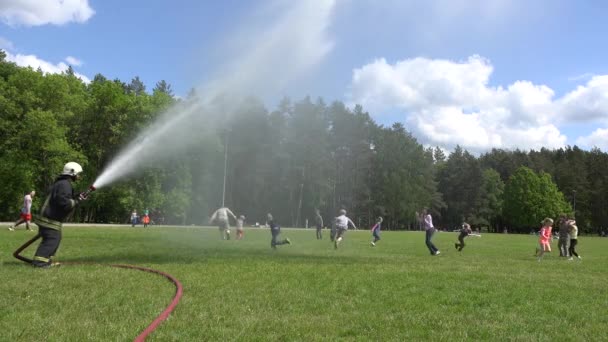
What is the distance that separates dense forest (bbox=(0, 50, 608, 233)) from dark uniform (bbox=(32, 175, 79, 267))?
1496cm

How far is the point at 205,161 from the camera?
58.1 meters

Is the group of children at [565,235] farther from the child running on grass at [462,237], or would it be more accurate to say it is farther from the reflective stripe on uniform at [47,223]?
the reflective stripe on uniform at [47,223]

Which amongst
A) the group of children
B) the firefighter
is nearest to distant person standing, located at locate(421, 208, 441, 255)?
the group of children

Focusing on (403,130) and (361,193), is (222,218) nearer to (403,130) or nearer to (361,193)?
(361,193)

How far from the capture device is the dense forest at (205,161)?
51.0m

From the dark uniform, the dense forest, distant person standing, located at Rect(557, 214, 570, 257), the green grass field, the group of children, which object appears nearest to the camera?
the green grass field

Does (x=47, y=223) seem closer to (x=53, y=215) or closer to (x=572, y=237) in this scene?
(x=53, y=215)

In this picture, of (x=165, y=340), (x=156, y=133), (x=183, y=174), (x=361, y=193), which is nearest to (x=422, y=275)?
(x=165, y=340)

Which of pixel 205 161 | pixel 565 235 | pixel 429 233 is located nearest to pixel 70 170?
pixel 429 233

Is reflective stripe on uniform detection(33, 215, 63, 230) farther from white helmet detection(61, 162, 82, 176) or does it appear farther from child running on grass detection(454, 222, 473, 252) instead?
child running on grass detection(454, 222, 473, 252)

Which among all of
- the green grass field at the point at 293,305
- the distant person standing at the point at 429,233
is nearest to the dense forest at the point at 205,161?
the distant person standing at the point at 429,233

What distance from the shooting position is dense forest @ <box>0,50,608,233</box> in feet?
167

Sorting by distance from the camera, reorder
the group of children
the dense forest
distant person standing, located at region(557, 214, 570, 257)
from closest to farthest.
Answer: the group of children
distant person standing, located at region(557, 214, 570, 257)
the dense forest

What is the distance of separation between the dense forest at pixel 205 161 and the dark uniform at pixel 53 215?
49.1 feet
